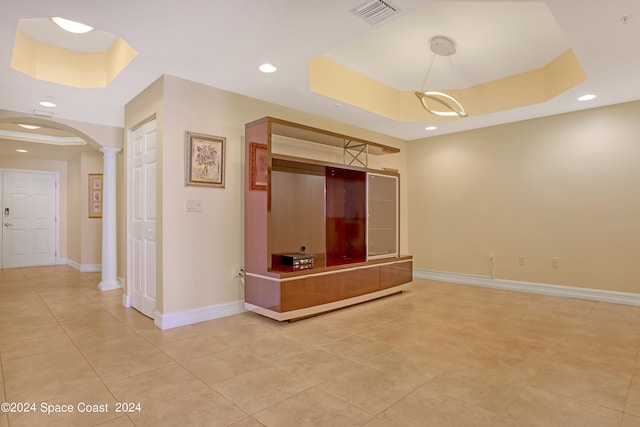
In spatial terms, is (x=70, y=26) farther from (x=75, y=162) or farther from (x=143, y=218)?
(x=75, y=162)

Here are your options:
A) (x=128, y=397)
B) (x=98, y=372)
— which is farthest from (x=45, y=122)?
(x=128, y=397)

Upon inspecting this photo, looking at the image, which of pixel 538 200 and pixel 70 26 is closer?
pixel 70 26

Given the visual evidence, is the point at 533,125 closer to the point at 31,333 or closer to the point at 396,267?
the point at 396,267

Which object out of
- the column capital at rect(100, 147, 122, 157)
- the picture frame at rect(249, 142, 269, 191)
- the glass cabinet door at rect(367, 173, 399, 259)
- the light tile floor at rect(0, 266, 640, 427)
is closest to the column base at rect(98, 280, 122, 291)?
the light tile floor at rect(0, 266, 640, 427)

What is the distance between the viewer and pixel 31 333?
3227 mm

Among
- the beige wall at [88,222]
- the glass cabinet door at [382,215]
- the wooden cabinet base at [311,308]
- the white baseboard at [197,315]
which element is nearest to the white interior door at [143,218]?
the white baseboard at [197,315]

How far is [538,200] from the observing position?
4.99m

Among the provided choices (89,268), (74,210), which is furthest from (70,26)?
(74,210)

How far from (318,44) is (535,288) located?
4.57 m

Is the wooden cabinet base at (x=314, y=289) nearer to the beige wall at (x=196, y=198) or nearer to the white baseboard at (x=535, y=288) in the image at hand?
the beige wall at (x=196, y=198)

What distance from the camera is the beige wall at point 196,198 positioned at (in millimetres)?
3412

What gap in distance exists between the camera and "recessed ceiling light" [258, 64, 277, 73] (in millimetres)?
3266

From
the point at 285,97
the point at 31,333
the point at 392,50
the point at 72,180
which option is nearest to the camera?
the point at 31,333

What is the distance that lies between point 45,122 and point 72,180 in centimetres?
385
